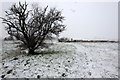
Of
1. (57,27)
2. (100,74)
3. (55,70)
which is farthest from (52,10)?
(100,74)

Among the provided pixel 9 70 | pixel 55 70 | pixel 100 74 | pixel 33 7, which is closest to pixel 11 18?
pixel 33 7

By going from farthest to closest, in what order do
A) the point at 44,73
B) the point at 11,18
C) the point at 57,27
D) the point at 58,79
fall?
the point at 57,27 → the point at 11,18 → the point at 44,73 → the point at 58,79

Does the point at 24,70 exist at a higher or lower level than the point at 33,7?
lower

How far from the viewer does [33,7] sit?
1788 cm

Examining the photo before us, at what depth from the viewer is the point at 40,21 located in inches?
663

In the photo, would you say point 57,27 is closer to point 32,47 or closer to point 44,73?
point 32,47

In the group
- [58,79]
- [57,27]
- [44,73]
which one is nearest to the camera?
[58,79]

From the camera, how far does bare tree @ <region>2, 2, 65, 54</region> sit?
1603 centimetres

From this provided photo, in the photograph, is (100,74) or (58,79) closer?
(58,79)

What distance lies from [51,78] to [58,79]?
0.49 metres

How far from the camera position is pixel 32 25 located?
16.7 meters

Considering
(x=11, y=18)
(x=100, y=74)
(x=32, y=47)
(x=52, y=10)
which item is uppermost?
(x=52, y=10)

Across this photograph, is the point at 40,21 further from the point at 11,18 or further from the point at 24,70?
the point at 24,70

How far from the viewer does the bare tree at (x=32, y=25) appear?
16.0m
